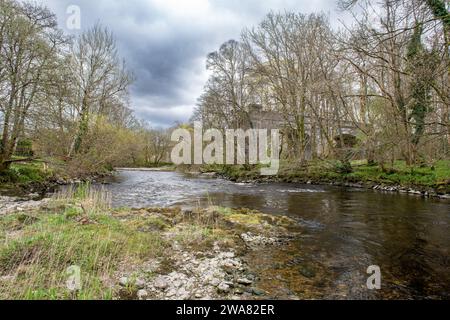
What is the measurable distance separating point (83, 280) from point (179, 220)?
4076mm

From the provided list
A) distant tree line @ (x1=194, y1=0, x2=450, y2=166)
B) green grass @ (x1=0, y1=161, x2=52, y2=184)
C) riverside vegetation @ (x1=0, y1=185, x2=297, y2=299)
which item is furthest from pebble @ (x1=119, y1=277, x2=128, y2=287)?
green grass @ (x1=0, y1=161, x2=52, y2=184)

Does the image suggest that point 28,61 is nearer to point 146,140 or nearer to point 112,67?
point 112,67

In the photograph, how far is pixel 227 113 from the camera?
28.0 meters

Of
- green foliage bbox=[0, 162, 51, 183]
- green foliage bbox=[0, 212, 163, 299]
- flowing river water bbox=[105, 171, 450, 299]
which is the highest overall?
green foliage bbox=[0, 162, 51, 183]

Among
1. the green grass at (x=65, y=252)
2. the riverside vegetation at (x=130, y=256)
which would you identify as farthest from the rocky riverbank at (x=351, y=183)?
the green grass at (x=65, y=252)

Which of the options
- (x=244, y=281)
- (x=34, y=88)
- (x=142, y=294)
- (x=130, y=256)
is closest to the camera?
(x=142, y=294)

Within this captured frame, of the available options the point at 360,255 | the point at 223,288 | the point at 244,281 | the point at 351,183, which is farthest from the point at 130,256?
the point at 351,183

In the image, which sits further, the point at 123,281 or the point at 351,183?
the point at 351,183

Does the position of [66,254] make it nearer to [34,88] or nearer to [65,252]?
[65,252]

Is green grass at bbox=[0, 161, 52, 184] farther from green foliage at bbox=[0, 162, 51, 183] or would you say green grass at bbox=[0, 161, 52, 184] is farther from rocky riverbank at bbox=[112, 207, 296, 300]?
rocky riverbank at bbox=[112, 207, 296, 300]

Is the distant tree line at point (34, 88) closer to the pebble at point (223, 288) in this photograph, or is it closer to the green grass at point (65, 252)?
the green grass at point (65, 252)

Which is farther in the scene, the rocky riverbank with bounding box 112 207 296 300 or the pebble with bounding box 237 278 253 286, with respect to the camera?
the pebble with bounding box 237 278 253 286

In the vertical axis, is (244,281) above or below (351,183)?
below
